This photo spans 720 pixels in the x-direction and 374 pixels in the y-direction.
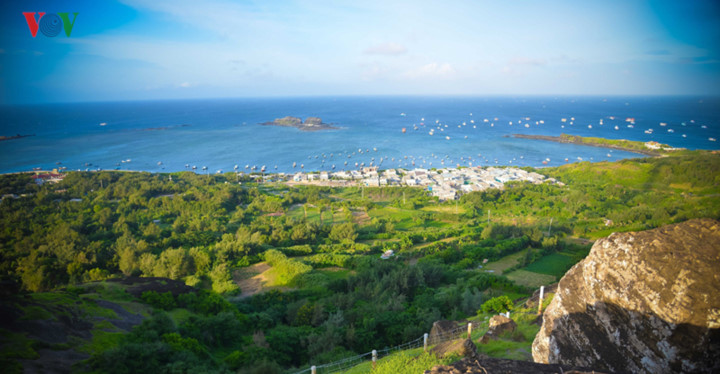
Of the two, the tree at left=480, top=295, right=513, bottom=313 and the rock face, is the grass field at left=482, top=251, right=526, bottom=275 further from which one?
the rock face

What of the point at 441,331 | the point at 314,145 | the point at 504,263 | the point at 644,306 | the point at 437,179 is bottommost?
the point at 504,263

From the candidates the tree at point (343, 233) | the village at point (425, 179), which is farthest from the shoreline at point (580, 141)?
the tree at point (343, 233)

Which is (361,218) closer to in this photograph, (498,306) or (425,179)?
(425,179)

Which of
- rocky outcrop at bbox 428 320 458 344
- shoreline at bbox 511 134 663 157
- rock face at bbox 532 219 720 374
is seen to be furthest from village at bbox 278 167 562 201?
rock face at bbox 532 219 720 374

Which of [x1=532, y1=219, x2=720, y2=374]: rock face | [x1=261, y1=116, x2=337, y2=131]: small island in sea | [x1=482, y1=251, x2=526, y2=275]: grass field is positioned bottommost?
[x1=482, y1=251, x2=526, y2=275]: grass field

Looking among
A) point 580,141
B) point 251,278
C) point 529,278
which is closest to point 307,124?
point 580,141

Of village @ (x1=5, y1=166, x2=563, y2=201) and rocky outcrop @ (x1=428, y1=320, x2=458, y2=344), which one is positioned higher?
rocky outcrop @ (x1=428, y1=320, x2=458, y2=344)

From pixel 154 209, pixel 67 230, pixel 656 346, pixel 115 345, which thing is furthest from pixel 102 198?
pixel 656 346

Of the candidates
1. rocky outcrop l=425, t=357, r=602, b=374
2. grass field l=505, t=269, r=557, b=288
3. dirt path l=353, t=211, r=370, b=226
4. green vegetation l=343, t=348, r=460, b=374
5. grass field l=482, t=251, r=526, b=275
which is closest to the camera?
rocky outcrop l=425, t=357, r=602, b=374

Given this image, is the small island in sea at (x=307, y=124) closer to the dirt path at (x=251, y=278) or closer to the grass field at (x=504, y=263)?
the dirt path at (x=251, y=278)
